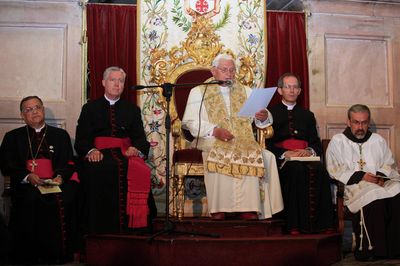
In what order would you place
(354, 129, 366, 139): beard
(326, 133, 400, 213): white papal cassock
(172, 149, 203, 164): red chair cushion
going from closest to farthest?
(326, 133, 400, 213): white papal cassock < (172, 149, 203, 164): red chair cushion < (354, 129, 366, 139): beard

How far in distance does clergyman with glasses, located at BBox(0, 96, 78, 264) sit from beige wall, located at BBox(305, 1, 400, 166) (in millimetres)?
3067

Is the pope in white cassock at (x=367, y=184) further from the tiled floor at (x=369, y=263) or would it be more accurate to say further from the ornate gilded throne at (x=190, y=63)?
the ornate gilded throne at (x=190, y=63)

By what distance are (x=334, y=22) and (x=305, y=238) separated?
329 cm

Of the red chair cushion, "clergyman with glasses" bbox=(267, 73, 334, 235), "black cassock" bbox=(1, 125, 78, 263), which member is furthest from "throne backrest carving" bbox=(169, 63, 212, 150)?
"black cassock" bbox=(1, 125, 78, 263)

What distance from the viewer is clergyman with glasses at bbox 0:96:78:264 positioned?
18.3ft

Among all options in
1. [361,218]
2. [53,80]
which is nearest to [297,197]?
[361,218]

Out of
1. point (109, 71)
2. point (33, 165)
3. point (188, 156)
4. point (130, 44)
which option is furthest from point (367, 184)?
point (33, 165)

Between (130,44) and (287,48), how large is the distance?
5.99 feet

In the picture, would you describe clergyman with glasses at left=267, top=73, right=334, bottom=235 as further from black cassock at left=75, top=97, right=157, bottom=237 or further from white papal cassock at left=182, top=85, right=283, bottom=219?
black cassock at left=75, top=97, right=157, bottom=237

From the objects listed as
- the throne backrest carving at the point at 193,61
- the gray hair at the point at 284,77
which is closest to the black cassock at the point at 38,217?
the throne backrest carving at the point at 193,61

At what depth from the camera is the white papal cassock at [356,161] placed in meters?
5.94

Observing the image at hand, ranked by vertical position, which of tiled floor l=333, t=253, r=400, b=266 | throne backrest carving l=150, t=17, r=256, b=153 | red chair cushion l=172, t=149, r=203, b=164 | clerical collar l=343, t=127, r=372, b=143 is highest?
throne backrest carving l=150, t=17, r=256, b=153

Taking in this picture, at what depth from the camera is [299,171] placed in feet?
19.5

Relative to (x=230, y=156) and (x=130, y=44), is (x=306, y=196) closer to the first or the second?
(x=230, y=156)
